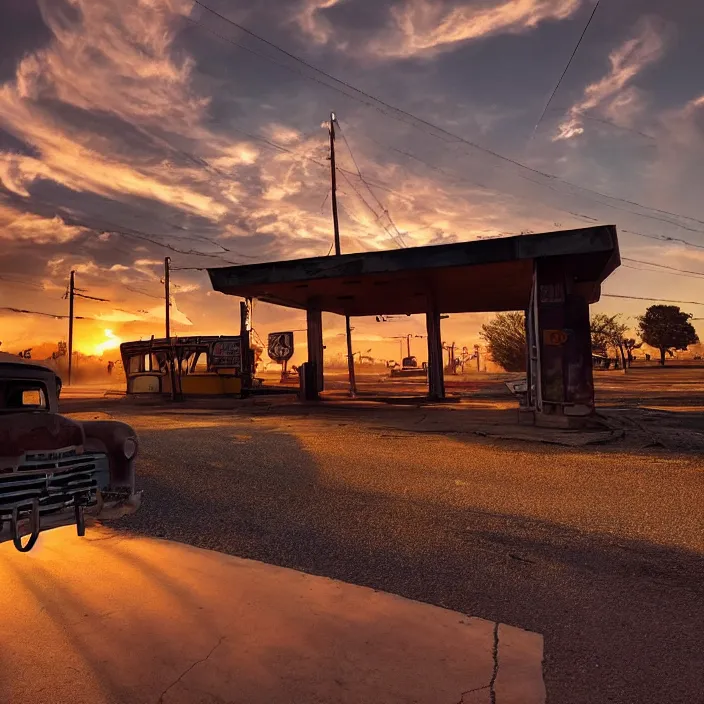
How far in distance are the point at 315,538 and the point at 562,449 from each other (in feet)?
21.1

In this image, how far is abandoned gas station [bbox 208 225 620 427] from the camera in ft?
42.1

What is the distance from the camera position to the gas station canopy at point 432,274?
12.9 meters

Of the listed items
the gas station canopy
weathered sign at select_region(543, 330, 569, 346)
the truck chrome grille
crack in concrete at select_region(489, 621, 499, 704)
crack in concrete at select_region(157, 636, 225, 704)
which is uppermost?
the gas station canopy

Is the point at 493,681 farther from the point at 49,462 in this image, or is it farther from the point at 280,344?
the point at 280,344

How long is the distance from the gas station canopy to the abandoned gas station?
0.03 metres

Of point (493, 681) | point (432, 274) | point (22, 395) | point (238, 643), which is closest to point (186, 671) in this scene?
point (238, 643)

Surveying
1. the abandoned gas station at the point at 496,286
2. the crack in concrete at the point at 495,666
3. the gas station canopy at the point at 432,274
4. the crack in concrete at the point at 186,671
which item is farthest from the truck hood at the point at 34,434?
the gas station canopy at the point at 432,274

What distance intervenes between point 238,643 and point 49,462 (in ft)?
7.96

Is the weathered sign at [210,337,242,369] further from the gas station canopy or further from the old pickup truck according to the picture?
the old pickup truck

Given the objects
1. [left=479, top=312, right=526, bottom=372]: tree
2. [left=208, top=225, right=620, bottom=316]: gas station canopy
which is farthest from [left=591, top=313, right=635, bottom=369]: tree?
[left=208, top=225, right=620, bottom=316]: gas station canopy

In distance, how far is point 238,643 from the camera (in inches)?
136

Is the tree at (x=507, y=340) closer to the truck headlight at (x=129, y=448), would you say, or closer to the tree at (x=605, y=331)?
the tree at (x=605, y=331)

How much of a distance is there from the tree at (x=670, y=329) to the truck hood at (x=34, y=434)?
81.7 m

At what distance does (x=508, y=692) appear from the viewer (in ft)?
9.64
